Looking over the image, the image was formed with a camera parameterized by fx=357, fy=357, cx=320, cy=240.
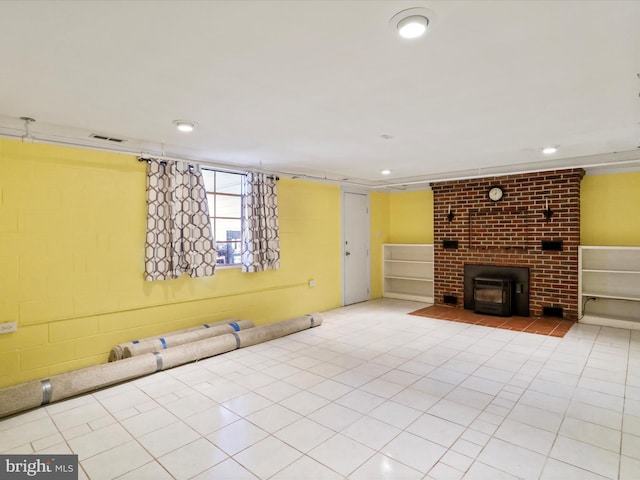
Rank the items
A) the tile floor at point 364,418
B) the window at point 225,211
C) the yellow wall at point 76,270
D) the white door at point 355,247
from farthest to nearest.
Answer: the white door at point 355,247
the window at point 225,211
the yellow wall at point 76,270
the tile floor at point 364,418

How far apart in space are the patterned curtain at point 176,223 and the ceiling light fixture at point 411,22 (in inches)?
126

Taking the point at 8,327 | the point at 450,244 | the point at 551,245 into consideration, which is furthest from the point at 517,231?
the point at 8,327

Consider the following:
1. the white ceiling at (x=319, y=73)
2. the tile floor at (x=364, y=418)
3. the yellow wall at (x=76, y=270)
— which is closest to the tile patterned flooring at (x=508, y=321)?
the tile floor at (x=364, y=418)

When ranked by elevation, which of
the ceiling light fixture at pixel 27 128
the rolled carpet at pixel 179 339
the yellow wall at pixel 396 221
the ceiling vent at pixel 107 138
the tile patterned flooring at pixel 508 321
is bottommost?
the tile patterned flooring at pixel 508 321

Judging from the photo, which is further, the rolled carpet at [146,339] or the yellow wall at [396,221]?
the yellow wall at [396,221]

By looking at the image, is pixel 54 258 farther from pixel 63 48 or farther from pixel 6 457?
pixel 63 48

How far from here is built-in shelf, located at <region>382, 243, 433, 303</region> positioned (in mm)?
7023

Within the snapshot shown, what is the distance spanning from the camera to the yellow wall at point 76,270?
3188mm

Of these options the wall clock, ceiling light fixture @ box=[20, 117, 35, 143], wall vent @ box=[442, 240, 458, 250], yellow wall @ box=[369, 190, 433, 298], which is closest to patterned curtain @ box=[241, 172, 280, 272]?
ceiling light fixture @ box=[20, 117, 35, 143]

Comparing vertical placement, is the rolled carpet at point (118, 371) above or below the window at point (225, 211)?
below

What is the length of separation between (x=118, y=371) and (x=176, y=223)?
5.46 ft

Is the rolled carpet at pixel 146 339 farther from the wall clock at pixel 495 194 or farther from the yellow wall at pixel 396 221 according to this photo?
the wall clock at pixel 495 194

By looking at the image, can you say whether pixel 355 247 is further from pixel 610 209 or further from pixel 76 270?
pixel 76 270

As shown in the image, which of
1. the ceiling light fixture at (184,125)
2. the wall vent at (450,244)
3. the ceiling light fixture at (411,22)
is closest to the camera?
the ceiling light fixture at (411,22)
